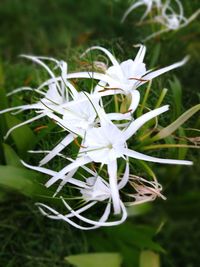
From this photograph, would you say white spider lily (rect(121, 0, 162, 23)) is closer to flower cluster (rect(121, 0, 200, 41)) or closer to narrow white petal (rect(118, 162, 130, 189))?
flower cluster (rect(121, 0, 200, 41))

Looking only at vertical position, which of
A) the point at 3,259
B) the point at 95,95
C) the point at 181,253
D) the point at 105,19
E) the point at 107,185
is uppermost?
the point at 105,19

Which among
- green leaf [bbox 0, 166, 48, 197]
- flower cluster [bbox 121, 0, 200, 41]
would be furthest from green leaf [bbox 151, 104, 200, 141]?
flower cluster [bbox 121, 0, 200, 41]

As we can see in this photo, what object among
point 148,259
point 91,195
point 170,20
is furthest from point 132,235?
point 170,20

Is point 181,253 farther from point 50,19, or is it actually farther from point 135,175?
point 50,19

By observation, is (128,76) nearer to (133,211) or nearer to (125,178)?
(125,178)

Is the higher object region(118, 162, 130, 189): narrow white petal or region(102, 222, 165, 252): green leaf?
region(118, 162, 130, 189): narrow white petal

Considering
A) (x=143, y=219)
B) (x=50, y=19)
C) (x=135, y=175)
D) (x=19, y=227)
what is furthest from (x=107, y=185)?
(x=50, y=19)

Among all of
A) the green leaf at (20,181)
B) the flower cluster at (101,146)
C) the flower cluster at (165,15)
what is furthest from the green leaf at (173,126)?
the flower cluster at (165,15)

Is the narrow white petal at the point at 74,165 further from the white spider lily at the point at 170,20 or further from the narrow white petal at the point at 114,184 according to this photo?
the white spider lily at the point at 170,20
